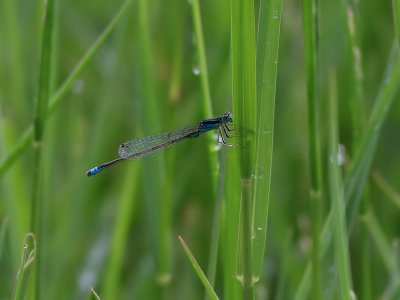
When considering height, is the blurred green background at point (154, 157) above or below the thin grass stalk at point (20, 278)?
above

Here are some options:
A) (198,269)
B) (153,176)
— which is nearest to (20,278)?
(198,269)

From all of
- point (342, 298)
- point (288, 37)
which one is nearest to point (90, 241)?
point (288, 37)

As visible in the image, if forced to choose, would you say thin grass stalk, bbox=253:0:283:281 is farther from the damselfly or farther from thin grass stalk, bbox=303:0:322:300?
the damselfly

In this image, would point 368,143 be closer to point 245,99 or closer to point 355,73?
point 355,73

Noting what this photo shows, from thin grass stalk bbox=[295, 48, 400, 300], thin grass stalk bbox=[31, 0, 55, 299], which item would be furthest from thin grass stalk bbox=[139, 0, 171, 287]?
thin grass stalk bbox=[295, 48, 400, 300]

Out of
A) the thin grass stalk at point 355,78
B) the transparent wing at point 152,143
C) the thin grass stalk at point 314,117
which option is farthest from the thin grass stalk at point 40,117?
the thin grass stalk at point 355,78

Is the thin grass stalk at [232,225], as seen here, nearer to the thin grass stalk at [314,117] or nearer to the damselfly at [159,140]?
the thin grass stalk at [314,117]

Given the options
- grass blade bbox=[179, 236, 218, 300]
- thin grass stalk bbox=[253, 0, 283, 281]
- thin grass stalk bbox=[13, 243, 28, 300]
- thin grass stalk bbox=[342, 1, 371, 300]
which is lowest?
grass blade bbox=[179, 236, 218, 300]
